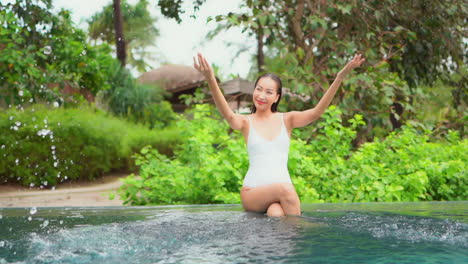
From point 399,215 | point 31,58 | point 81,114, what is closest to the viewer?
point 399,215

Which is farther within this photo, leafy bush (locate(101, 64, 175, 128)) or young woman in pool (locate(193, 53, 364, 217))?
leafy bush (locate(101, 64, 175, 128))

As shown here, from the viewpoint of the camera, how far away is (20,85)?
782 centimetres

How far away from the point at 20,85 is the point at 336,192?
489 cm

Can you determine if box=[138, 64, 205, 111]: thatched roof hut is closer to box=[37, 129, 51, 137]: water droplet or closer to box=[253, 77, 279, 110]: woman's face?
box=[37, 129, 51, 137]: water droplet

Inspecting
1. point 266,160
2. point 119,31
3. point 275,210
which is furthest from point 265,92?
point 119,31

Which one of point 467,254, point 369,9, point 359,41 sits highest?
point 369,9

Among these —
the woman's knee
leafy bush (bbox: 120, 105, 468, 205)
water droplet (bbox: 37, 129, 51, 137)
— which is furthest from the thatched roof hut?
the woman's knee

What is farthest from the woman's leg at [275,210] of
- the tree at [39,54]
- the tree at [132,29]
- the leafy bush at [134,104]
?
the tree at [132,29]

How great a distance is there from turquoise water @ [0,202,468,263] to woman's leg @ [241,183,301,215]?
79mm

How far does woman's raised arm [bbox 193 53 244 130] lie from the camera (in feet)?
10.6

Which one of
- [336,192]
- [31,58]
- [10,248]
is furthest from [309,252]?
[31,58]

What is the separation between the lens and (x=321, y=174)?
18.6 feet

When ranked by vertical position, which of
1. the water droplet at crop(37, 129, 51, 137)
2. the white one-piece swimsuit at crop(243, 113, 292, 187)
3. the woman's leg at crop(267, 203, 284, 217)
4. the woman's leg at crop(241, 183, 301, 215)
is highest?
the water droplet at crop(37, 129, 51, 137)

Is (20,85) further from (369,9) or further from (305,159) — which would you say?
(369,9)
